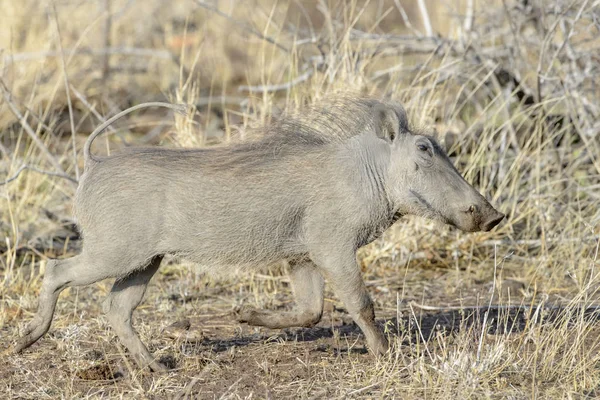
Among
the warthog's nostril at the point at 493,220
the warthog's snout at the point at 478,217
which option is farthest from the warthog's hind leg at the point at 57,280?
Answer: the warthog's nostril at the point at 493,220

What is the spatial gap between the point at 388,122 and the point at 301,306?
→ 3.13ft

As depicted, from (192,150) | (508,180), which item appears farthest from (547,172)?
(192,150)

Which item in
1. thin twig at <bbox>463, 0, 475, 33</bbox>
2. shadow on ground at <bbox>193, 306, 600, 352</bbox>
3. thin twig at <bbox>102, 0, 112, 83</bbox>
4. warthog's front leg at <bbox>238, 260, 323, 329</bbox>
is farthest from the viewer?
thin twig at <bbox>102, 0, 112, 83</bbox>

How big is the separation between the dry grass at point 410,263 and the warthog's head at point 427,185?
46 centimetres

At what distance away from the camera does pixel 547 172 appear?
6.27m

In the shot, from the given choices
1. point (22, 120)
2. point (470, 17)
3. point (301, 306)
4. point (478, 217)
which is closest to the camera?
point (478, 217)

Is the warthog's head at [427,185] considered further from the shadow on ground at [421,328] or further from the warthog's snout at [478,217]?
the shadow on ground at [421,328]

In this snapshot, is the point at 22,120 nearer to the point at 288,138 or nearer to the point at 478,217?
the point at 288,138

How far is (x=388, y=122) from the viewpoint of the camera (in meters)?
4.12

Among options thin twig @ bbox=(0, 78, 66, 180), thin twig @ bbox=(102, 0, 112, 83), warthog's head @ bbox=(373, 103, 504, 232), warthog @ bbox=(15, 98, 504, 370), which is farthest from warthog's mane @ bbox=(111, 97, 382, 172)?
thin twig @ bbox=(102, 0, 112, 83)

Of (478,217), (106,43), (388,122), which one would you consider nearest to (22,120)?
(388,122)

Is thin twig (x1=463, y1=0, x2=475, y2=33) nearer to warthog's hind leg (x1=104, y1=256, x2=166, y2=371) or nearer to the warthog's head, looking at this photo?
the warthog's head

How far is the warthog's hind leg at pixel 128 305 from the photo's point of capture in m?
4.06

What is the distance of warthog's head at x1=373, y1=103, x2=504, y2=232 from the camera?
13.5 ft
